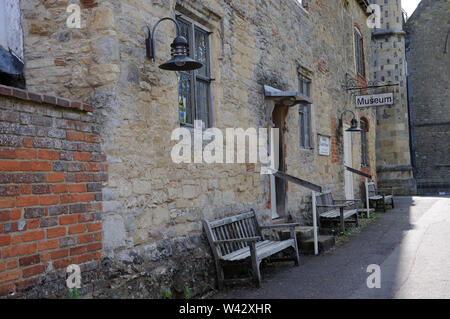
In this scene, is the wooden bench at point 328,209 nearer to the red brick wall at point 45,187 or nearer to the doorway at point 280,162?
the doorway at point 280,162

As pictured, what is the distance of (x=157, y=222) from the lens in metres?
4.57

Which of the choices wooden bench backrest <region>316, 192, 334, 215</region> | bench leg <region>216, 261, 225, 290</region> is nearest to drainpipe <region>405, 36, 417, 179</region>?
wooden bench backrest <region>316, 192, 334, 215</region>

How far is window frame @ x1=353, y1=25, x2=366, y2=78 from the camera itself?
14508 mm

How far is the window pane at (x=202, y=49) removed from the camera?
5.79 meters

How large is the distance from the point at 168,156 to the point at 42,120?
5.19ft

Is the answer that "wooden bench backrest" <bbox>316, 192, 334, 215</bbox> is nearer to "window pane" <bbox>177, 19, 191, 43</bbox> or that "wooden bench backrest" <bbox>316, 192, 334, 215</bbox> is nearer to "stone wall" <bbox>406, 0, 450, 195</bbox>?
"window pane" <bbox>177, 19, 191, 43</bbox>

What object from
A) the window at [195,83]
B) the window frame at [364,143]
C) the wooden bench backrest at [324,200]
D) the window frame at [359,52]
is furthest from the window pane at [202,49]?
the window frame at [364,143]

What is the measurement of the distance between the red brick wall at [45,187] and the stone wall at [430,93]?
21.9 m

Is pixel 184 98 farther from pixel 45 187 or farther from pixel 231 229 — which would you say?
pixel 45 187

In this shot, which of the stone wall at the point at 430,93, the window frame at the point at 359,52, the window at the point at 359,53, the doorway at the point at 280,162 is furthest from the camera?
the stone wall at the point at 430,93

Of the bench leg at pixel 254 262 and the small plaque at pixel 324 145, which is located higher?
the small plaque at pixel 324 145

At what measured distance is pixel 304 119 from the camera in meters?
9.62

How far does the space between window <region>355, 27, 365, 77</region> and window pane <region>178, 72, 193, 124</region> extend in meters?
10.3

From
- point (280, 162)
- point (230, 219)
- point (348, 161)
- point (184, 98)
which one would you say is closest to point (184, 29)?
point (184, 98)
